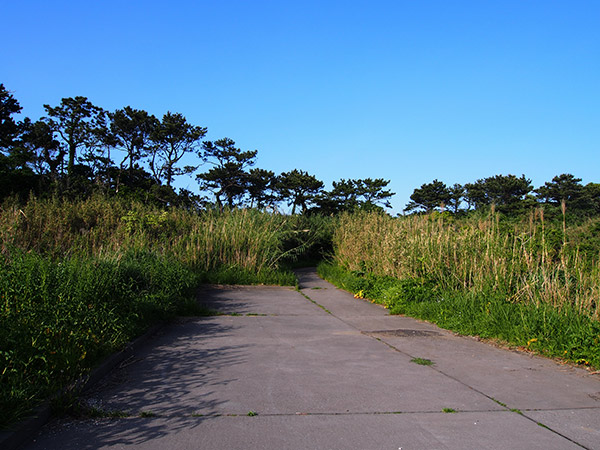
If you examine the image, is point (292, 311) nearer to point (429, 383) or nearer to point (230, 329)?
point (230, 329)

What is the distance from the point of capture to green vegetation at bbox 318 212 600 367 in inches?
264

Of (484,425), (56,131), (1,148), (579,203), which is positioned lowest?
(484,425)

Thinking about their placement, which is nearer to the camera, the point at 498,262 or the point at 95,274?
the point at 95,274

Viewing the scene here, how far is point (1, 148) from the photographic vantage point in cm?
4509

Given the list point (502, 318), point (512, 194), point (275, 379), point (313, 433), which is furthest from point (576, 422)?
point (512, 194)

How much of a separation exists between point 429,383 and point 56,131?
54104 mm

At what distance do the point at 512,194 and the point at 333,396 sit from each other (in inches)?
1874

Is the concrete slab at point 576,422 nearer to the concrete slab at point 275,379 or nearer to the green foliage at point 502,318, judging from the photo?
the concrete slab at point 275,379

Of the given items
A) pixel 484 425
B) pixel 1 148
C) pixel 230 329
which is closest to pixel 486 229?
pixel 230 329

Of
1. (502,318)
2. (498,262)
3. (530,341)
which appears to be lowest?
(530,341)

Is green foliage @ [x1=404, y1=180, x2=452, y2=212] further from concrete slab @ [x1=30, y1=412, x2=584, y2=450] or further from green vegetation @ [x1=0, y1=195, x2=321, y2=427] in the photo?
concrete slab @ [x1=30, y1=412, x2=584, y2=450]

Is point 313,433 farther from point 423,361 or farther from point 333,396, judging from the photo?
point 423,361

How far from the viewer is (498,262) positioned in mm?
9031

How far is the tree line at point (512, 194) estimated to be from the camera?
3297 centimetres
